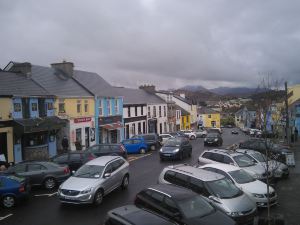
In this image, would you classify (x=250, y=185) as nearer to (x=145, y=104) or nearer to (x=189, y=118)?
(x=145, y=104)

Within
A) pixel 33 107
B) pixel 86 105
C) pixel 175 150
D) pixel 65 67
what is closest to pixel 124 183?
pixel 175 150

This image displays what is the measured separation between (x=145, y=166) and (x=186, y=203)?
15238 mm

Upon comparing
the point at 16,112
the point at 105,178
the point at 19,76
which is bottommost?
the point at 105,178

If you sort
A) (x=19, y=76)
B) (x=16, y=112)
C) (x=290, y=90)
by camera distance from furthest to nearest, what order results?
(x=290, y=90), (x=19, y=76), (x=16, y=112)

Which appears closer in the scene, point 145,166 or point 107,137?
point 145,166

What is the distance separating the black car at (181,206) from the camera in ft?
33.7

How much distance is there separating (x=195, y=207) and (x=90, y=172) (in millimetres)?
6541

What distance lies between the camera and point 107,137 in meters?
44.3

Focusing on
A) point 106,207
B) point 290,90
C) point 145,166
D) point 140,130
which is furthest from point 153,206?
point 290,90

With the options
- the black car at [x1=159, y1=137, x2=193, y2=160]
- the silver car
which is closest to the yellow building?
the black car at [x1=159, y1=137, x2=193, y2=160]

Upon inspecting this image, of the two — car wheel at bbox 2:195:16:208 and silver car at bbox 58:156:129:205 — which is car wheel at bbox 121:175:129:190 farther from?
car wheel at bbox 2:195:16:208

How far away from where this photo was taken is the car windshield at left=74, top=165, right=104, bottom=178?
15.7m

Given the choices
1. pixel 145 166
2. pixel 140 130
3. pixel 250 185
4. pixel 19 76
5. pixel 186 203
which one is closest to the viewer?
pixel 186 203

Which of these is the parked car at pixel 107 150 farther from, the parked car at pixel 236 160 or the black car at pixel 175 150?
the parked car at pixel 236 160
